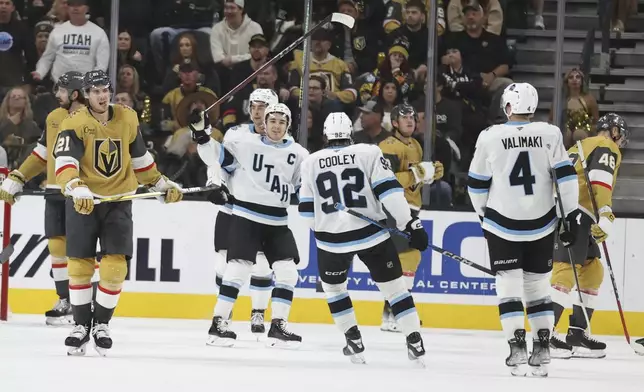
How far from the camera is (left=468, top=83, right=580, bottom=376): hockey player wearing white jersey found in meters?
5.40

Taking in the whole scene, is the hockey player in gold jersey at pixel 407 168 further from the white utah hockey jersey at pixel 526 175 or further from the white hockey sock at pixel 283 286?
the white utah hockey jersey at pixel 526 175

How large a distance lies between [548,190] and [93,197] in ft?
6.72

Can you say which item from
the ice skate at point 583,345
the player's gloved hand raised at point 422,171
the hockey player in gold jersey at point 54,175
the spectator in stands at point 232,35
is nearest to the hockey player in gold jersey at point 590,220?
the ice skate at point 583,345

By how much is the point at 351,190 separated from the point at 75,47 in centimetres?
351

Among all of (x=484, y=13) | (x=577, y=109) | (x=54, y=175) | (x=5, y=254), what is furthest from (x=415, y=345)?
(x=484, y=13)

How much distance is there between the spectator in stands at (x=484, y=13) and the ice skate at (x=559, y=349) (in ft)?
Answer: 9.00

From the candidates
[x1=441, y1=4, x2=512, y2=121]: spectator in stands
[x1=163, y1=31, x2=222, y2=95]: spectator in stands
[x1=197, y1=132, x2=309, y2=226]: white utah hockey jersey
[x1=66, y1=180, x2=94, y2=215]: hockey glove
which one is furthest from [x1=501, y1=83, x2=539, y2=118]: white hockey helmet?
[x1=163, y1=31, x2=222, y2=95]: spectator in stands

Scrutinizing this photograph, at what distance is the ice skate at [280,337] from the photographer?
648 cm

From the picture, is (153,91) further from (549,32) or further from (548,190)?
(548,190)

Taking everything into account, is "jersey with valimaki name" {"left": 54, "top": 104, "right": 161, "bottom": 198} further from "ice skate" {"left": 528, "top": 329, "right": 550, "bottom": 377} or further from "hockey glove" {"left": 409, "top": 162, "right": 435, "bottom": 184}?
"hockey glove" {"left": 409, "top": 162, "right": 435, "bottom": 184}

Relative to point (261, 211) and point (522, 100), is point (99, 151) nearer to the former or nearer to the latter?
point (261, 211)

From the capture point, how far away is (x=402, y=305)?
5.58 metres

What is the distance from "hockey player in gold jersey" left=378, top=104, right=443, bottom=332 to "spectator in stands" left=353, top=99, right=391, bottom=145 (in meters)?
0.48

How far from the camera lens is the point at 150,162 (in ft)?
19.5
